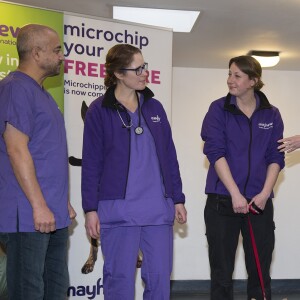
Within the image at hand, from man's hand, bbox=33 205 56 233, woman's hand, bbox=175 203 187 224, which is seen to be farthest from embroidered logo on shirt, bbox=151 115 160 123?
man's hand, bbox=33 205 56 233

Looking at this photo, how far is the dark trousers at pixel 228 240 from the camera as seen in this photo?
258 cm

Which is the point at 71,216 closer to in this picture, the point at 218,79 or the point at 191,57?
the point at 191,57

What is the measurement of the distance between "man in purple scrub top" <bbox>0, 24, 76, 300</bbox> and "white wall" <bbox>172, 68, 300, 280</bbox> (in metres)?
2.95

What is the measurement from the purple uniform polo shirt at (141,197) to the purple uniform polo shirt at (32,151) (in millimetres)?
202

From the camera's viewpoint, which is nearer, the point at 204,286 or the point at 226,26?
the point at 226,26

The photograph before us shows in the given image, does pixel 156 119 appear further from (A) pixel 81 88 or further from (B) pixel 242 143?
(A) pixel 81 88

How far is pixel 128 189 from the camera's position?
2.10 meters

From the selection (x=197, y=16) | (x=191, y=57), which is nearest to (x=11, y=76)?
(x=197, y=16)

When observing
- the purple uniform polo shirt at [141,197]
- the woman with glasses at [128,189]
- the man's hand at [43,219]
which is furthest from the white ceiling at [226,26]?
the man's hand at [43,219]

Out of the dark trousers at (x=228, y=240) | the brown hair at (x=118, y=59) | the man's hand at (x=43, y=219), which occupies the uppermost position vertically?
the brown hair at (x=118, y=59)

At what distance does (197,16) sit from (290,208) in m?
2.55

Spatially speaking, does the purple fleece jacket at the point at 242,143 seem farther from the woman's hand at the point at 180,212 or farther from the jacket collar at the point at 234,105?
the woman's hand at the point at 180,212

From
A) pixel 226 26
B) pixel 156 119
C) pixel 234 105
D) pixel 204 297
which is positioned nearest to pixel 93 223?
pixel 156 119

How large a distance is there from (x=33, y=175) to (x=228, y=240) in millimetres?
1196
